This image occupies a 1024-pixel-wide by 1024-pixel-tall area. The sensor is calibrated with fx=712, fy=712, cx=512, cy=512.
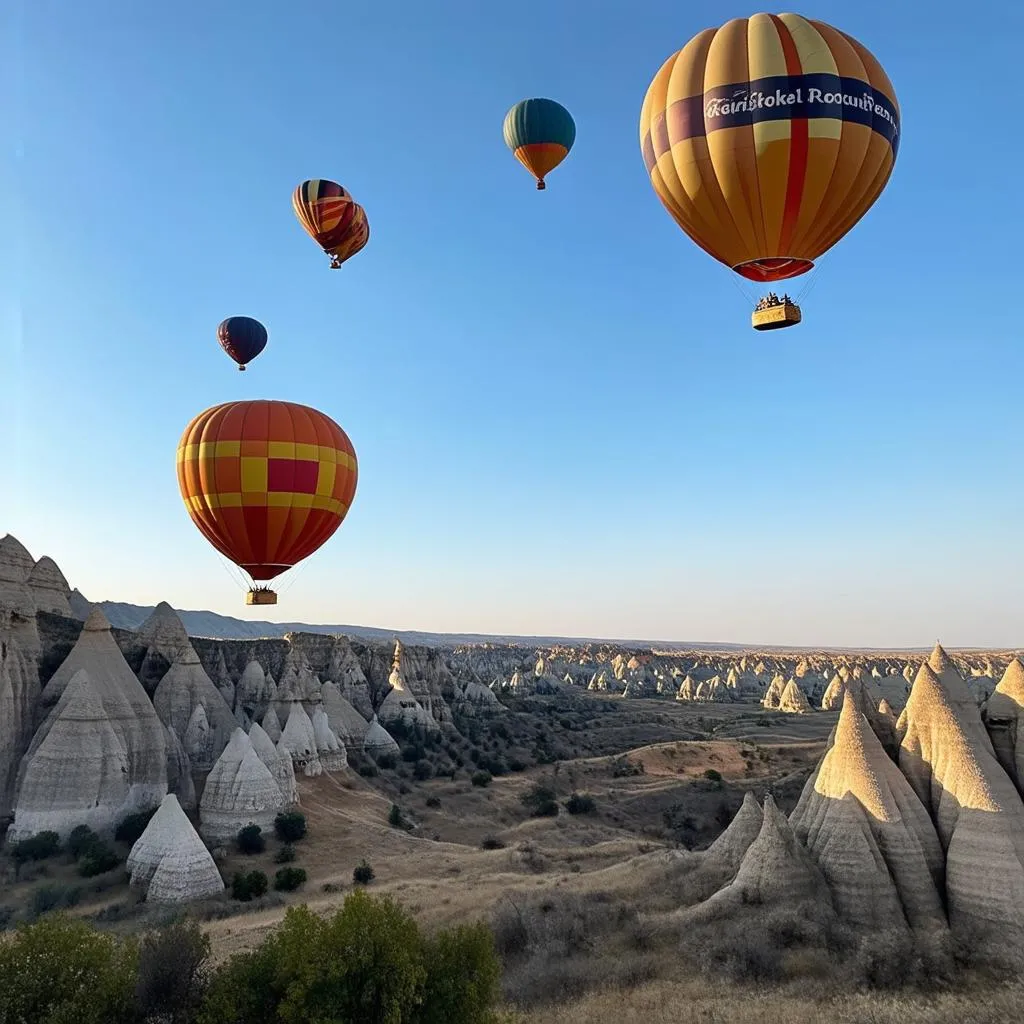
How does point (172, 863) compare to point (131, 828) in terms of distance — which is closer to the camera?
point (172, 863)

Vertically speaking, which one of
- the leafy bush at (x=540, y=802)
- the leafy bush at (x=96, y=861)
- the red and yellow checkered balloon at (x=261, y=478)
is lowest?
the leafy bush at (x=540, y=802)

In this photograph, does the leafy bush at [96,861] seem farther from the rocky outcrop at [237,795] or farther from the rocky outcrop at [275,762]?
the rocky outcrop at [275,762]

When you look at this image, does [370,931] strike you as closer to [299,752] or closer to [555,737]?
[299,752]

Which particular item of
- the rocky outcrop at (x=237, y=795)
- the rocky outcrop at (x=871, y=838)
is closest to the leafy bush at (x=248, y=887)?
the rocky outcrop at (x=237, y=795)

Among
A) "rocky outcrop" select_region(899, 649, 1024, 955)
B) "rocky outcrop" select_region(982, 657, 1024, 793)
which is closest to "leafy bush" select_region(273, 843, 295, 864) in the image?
"rocky outcrop" select_region(899, 649, 1024, 955)

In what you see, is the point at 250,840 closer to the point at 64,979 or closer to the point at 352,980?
the point at 64,979

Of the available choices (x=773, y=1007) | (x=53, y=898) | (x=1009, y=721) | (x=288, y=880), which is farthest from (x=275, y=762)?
(x=1009, y=721)

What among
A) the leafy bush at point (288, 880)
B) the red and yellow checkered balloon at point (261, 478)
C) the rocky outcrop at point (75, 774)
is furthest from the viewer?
the rocky outcrop at point (75, 774)
